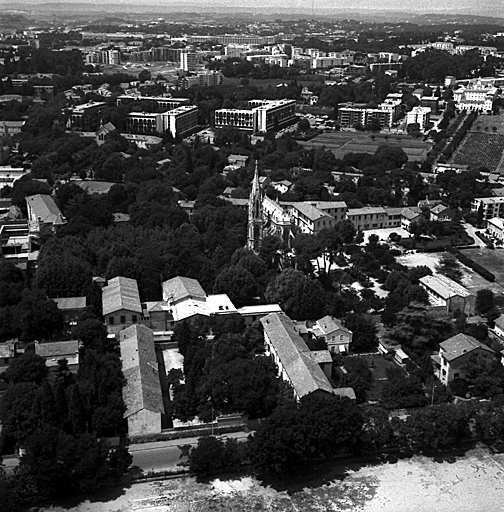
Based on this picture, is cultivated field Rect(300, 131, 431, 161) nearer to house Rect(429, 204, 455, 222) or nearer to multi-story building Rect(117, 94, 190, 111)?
multi-story building Rect(117, 94, 190, 111)

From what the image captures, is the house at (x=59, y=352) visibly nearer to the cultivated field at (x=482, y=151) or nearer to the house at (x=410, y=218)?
the house at (x=410, y=218)

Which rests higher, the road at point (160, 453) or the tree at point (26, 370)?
the tree at point (26, 370)

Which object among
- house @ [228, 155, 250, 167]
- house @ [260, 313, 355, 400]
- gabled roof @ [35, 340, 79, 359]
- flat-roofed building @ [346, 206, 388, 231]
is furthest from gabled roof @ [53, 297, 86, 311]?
house @ [228, 155, 250, 167]

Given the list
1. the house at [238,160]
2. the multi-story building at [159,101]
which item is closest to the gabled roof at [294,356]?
the house at [238,160]

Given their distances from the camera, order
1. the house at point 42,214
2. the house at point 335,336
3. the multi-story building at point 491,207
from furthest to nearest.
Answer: the multi-story building at point 491,207 → the house at point 42,214 → the house at point 335,336

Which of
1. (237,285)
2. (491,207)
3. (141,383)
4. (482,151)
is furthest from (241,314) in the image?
(482,151)

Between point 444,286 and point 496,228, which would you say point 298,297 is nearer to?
point 444,286
